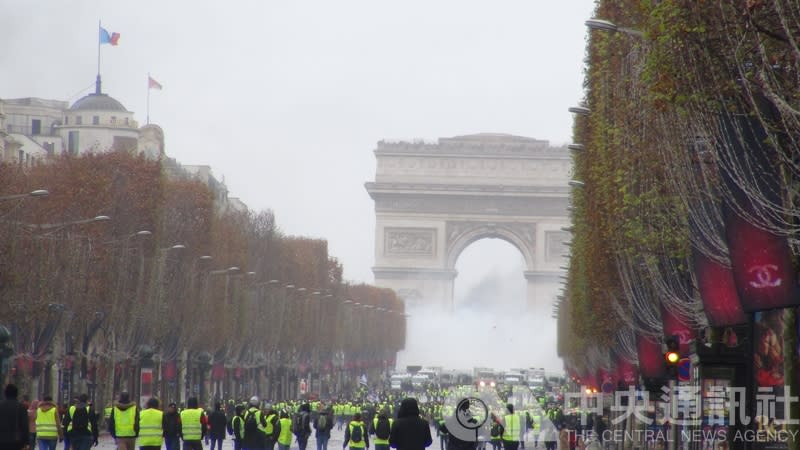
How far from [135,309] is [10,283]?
12.9m

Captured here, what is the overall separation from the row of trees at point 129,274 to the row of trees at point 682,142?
15.3 metres

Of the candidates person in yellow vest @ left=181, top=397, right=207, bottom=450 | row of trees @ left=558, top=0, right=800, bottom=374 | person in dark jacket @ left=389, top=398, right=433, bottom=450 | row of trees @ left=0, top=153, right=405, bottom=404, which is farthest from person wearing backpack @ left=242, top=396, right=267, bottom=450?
row of trees @ left=0, top=153, right=405, bottom=404

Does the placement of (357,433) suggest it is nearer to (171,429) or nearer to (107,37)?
(171,429)

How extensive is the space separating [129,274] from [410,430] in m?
41.7

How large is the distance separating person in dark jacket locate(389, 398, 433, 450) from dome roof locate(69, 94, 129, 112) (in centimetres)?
10292

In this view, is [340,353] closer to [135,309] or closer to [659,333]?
[135,309]

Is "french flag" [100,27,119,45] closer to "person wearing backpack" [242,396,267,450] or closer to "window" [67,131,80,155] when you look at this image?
"window" [67,131,80,155]

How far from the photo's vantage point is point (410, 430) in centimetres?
2414

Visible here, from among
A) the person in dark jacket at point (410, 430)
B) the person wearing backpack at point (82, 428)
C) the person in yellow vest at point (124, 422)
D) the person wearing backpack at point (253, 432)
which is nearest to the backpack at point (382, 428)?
the person wearing backpack at point (253, 432)

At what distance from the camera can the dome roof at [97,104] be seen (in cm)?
12596

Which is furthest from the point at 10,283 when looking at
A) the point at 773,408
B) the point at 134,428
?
the point at 773,408

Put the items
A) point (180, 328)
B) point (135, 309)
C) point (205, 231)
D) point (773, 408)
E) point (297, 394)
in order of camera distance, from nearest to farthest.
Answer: point (773, 408)
point (135, 309)
point (180, 328)
point (205, 231)
point (297, 394)

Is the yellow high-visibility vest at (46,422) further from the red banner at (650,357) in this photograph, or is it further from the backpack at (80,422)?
the red banner at (650,357)

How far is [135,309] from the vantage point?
65.4m
